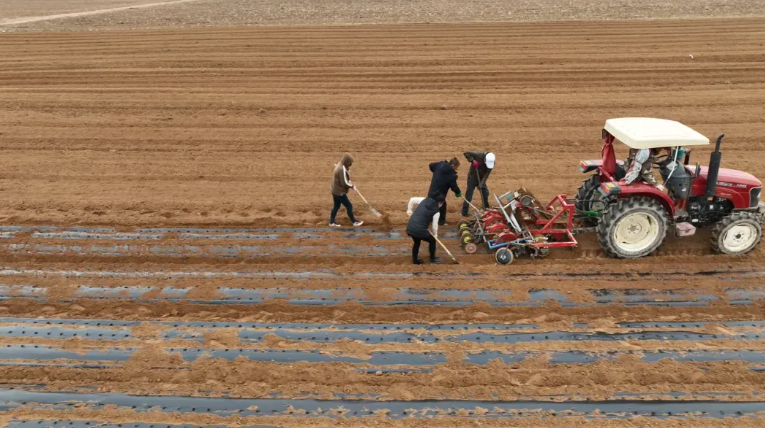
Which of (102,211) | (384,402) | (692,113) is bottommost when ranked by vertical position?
(384,402)

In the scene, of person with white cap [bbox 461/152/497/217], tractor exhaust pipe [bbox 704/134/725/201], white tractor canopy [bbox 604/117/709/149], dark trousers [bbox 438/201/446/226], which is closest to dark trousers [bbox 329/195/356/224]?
dark trousers [bbox 438/201/446/226]

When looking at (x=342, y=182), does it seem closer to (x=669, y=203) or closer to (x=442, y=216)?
(x=442, y=216)

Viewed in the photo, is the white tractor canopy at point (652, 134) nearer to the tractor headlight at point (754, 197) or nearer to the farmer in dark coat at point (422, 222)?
the tractor headlight at point (754, 197)

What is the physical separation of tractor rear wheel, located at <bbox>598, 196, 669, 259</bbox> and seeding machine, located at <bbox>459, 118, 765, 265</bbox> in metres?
0.01

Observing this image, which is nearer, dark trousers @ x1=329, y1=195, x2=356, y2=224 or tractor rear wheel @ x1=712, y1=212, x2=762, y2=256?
tractor rear wheel @ x1=712, y1=212, x2=762, y2=256

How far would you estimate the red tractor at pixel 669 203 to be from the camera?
252 inches

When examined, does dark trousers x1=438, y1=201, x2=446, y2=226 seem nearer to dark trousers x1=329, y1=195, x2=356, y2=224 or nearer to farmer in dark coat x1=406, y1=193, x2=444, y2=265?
farmer in dark coat x1=406, y1=193, x2=444, y2=265

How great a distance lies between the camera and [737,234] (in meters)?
6.67

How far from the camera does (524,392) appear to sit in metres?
4.84

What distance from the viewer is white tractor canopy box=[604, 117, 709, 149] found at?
6.16 m

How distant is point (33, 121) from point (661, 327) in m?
13.5

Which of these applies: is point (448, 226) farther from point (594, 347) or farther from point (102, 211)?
point (102, 211)

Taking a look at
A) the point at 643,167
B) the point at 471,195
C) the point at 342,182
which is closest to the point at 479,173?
the point at 471,195

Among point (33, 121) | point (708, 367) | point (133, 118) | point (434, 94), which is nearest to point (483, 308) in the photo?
point (708, 367)
